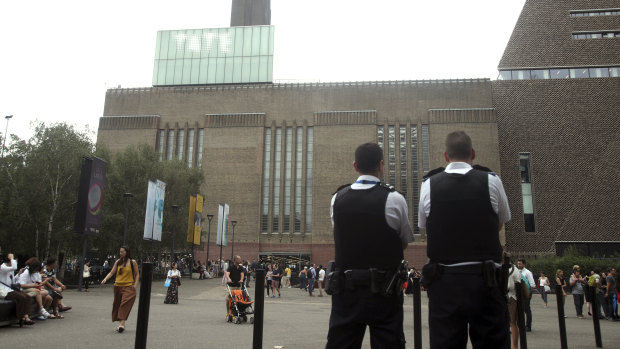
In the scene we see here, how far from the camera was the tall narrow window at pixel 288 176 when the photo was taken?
2219 inches

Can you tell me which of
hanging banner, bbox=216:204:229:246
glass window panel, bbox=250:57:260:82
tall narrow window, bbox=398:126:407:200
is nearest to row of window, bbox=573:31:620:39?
tall narrow window, bbox=398:126:407:200

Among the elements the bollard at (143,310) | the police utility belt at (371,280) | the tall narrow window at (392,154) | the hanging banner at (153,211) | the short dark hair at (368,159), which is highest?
the tall narrow window at (392,154)

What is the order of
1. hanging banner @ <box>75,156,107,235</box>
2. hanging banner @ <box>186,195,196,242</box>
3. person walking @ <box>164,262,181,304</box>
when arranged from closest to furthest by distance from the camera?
person walking @ <box>164,262,181,304</box>
hanging banner @ <box>75,156,107,235</box>
hanging banner @ <box>186,195,196,242</box>

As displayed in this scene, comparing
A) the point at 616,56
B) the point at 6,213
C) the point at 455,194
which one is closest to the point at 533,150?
the point at 616,56

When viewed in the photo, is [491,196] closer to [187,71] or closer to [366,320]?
[366,320]

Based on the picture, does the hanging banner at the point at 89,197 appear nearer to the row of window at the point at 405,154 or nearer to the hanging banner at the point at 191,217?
the hanging banner at the point at 191,217

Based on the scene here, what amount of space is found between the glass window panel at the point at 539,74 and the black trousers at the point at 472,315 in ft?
187

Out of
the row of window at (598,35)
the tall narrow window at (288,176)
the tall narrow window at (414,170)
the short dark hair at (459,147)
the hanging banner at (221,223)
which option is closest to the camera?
the short dark hair at (459,147)

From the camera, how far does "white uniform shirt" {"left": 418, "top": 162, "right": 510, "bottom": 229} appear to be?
12.2 feet

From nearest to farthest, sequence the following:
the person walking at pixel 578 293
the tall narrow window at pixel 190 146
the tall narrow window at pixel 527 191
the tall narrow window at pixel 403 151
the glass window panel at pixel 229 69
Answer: the person walking at pixel 578 293 < the tall narrow window at pixel 527 191 < the tall narrow window at pixel 403 151 < the tall narrow window at pixel 190 146 < the glass window panel at pixel 229 69

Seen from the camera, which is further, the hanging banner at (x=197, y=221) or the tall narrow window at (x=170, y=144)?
the tall narrow window at (x=170, y=144)

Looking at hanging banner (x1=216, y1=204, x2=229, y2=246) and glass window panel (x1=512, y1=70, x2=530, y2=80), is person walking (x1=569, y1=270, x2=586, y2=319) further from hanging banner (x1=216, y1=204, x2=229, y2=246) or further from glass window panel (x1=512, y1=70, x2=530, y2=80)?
glass window panel (x1=512, y1=70, x2=530, y2=80)

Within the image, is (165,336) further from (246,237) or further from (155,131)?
(155,131)

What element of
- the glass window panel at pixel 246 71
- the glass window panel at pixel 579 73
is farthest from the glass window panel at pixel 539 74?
the glass window panel at pixel 246 71
